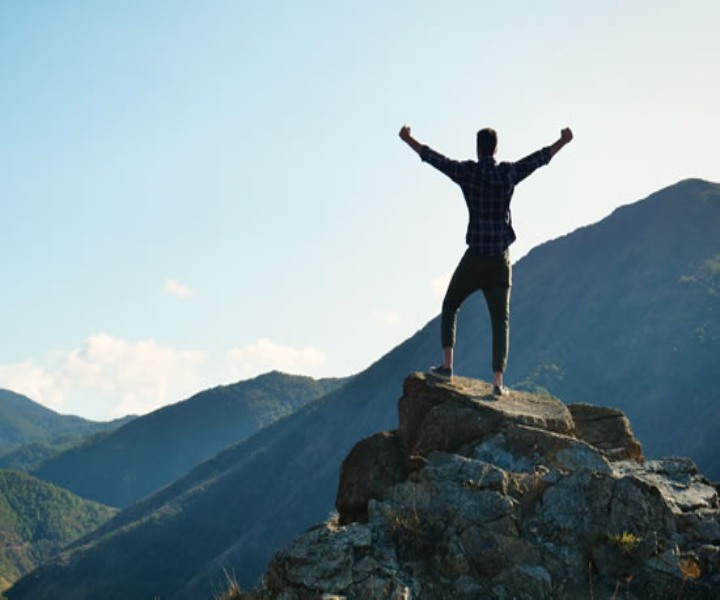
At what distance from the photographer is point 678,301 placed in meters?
144

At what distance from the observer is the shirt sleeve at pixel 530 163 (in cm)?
902

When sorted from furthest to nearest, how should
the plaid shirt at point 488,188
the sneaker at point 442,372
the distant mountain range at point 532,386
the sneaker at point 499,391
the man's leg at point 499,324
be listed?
the distant mountain range at point 532,386 → the sneaker at point 442,372 → the sneaker at point 499,391 → the man's leg at point 499,324 → the plaid shirt at point 488,188

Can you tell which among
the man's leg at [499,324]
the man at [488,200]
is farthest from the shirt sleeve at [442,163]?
the man's leg at [499,324]

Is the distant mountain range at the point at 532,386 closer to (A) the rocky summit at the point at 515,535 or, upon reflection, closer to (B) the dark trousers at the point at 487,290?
(B) the dark trousers at the point at 487,290

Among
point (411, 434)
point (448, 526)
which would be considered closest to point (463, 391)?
point (411, 434)

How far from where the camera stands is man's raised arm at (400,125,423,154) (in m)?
9.23

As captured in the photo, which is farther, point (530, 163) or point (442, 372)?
point (442, 372)

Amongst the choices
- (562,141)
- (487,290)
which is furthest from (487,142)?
(487,290)

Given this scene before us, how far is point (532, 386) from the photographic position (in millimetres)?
142250

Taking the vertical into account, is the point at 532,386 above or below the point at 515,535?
below

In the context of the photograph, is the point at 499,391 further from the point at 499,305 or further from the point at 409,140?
the point at 409,140

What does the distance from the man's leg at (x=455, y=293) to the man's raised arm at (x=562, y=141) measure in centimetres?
165

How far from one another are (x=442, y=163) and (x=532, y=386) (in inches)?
5448

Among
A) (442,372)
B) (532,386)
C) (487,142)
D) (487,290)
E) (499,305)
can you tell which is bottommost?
(532,386)
